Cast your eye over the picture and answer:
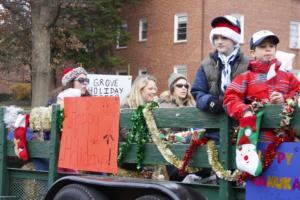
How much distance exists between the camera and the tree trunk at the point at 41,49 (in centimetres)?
2328

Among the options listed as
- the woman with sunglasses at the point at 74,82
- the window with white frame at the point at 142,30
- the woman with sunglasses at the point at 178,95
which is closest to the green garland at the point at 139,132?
the woman with sunglasses at the point at 178,95

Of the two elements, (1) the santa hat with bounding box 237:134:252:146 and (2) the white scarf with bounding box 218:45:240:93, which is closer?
(1) the santa hat with bounding box 237:134:252:146

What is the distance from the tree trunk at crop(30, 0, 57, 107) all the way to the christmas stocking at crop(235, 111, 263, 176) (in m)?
19.7

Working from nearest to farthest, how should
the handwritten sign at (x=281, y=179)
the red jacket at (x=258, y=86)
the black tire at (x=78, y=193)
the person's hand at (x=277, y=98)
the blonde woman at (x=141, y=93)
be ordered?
the handwritten sign at (x=281, y=179)
the person's hand at (x=277, y=98)
the red jacket at (x=258, y=86)
the black tire at (x=78, y=193)
the blonde woman at (x=141, y=93)

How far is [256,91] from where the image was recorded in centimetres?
405

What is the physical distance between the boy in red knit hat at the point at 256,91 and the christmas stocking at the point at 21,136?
261cm

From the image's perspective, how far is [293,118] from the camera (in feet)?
12.0

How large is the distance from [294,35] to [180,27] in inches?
281

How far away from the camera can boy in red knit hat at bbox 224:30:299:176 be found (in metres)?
3.76

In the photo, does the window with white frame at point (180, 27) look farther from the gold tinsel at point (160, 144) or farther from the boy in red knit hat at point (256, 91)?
the boy in red knit hat at point (256, 91)

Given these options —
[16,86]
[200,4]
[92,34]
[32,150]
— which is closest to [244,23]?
[200,4]

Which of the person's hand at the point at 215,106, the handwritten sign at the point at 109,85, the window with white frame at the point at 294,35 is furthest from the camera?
the window with white frame at the point at 294,35

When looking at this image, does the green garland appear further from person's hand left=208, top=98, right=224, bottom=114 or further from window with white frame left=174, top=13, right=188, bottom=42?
window with white frame left=174, top=13, right=188, bottom=42

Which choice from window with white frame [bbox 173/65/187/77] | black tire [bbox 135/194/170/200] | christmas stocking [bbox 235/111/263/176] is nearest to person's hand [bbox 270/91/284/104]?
christmas stocking [bbox 235/111/263/176]
